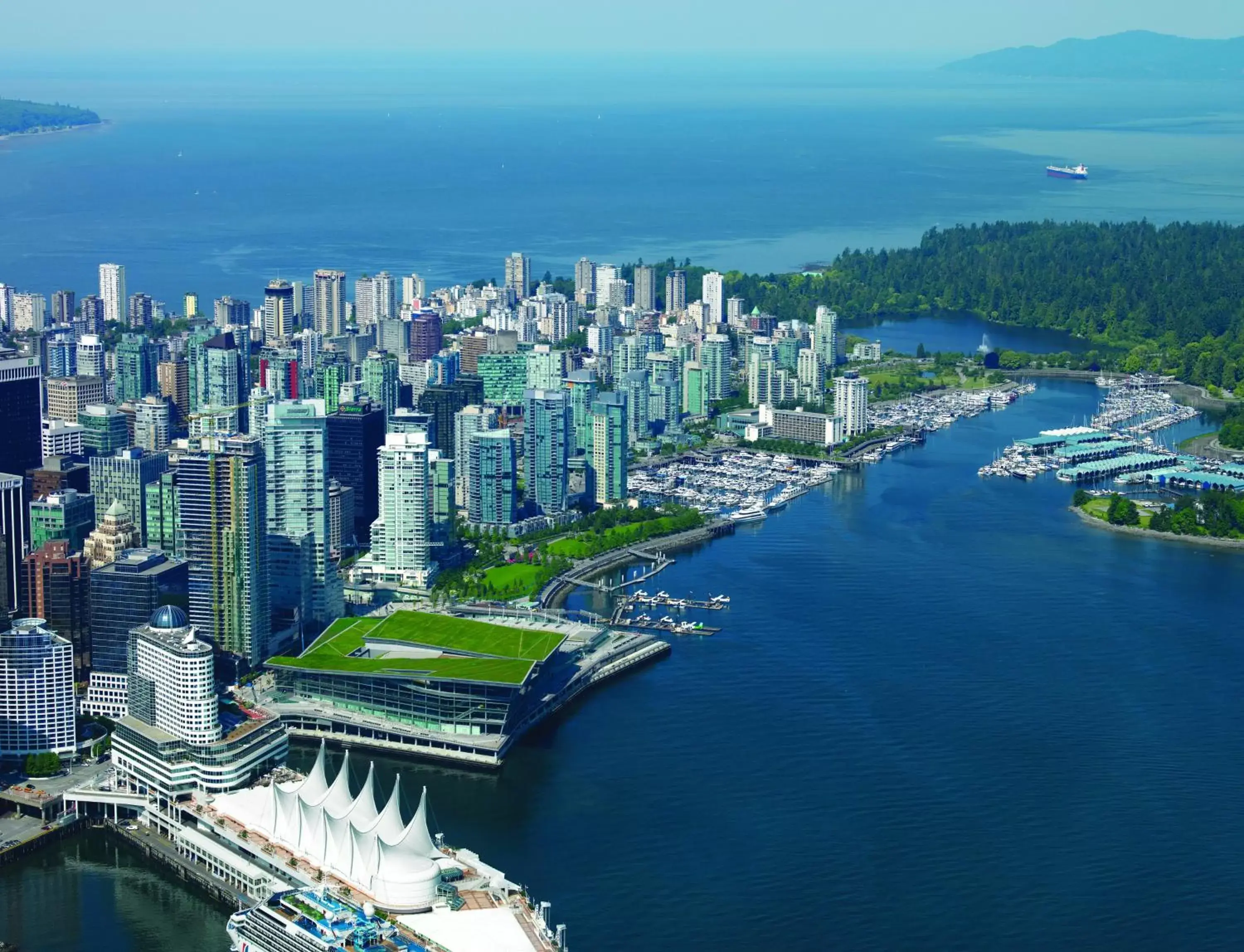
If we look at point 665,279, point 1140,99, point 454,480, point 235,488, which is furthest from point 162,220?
point 1140,99

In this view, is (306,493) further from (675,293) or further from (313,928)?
(675,293)

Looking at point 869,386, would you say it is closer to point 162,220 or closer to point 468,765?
point 468,765

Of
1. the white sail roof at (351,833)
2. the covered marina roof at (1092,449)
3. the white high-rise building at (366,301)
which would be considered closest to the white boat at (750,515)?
the covered marina roof at (1092,449)

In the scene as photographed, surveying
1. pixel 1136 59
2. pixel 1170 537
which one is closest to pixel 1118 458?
pixel 1170 537

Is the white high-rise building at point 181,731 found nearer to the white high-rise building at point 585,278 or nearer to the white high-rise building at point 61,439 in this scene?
the white high-rise building at point 61,439

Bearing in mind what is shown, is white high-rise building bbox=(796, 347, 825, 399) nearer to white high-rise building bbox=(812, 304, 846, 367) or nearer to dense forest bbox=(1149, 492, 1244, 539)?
white high-rise building bbox=(812, 304, 846, 367)

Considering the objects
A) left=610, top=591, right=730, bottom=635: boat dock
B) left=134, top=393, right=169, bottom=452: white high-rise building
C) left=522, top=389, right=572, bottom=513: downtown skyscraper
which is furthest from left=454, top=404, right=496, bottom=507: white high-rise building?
left=610, top=591, right=730, bottom=635: boat dock
